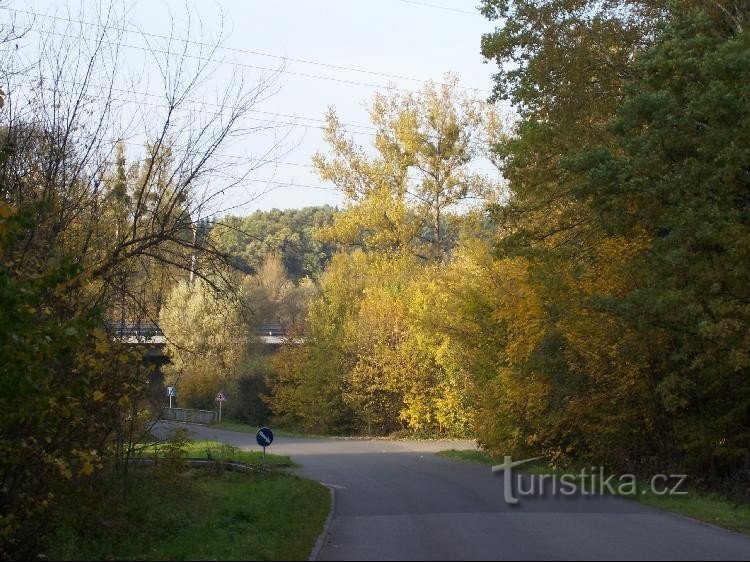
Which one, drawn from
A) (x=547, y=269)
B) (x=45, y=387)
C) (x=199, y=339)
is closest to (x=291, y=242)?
(x=199, y=339)

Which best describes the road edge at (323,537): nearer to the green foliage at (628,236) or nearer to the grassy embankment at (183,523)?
the grassy embankment at (183,523)

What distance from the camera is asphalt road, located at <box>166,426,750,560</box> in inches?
492

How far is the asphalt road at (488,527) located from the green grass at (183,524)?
2.04 feet

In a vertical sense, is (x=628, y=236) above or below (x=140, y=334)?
above

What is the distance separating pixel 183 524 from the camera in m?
16.5

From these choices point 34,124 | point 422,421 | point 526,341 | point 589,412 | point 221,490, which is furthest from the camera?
point 422,421

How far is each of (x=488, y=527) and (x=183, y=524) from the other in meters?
5.27

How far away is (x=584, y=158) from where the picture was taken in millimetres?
20234

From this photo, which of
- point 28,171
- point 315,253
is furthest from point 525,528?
point 315,253

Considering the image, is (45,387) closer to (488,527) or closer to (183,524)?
(183,524)

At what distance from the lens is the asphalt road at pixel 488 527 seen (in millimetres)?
12492

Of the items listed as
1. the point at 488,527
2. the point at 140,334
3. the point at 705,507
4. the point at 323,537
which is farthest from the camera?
the point at 705,507

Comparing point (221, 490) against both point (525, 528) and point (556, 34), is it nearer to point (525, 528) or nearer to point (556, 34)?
point (525, 528)

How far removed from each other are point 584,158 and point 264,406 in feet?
144
